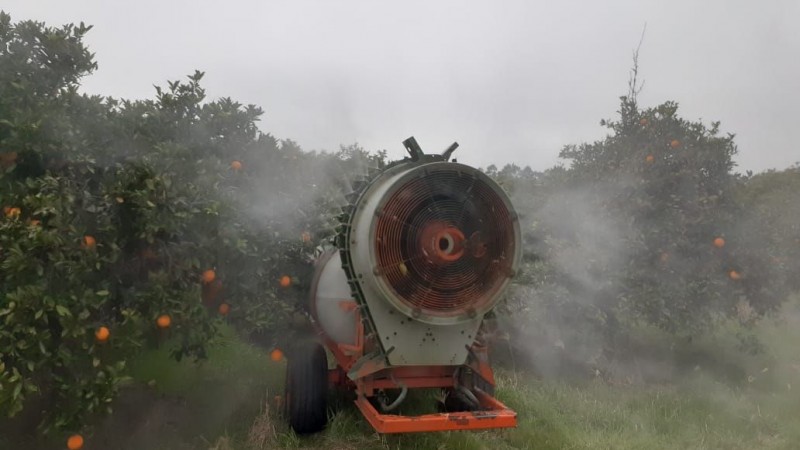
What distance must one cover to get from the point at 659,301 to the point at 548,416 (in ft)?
7.37

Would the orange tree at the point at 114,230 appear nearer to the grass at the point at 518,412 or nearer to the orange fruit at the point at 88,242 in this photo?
the orange fruit at the point at 88,242

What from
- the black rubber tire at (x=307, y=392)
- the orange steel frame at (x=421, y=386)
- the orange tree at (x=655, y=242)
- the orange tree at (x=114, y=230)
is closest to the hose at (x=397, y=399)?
the orange steel frame at (x=421, y=386)

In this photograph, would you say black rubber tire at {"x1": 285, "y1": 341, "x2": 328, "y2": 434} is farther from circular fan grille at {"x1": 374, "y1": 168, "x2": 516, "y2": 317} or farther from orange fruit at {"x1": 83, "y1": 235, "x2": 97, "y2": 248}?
orange fruit at {"x1": 83, "y1": 235, "x2": 97, "y2": 248}

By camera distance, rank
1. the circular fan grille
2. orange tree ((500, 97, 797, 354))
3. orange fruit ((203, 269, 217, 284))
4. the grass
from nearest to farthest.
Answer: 1. the circular fan grille
2. orange fruit ((203, 269, 217, 284))
3. the grass
4. orange tree ((500, 97, 797, 354))

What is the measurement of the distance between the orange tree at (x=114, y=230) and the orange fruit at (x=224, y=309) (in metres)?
0.03

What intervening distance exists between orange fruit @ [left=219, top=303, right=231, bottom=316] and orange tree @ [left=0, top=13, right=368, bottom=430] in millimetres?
32

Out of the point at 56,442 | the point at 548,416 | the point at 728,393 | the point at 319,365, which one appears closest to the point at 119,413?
the point at 56,442

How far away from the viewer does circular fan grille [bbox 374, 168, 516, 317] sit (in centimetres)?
409

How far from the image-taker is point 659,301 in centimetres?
684

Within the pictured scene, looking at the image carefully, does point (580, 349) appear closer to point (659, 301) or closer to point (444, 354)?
point (659, 301)

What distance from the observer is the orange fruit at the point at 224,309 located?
4972 millimetres

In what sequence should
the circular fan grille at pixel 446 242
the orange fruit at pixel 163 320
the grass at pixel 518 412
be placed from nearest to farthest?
the circular fan grille at pixel 446 242 → the orange fruit at pixel 163 320 → the grass at pixel 518 412

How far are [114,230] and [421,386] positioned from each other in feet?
8.27

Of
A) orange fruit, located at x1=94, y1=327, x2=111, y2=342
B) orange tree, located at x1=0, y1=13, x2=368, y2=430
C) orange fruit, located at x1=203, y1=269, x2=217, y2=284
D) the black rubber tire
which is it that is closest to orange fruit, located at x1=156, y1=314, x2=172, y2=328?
orange tree, located at x1=0, y1=13, x2=368, y2=430
